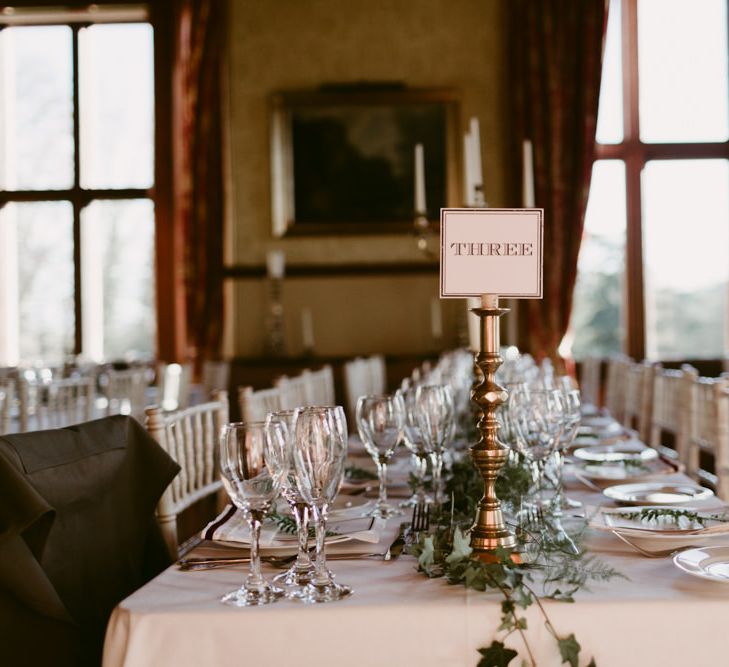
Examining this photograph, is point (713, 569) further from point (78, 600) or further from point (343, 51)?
point (343, 51)

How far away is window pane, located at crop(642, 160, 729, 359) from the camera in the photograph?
23.9 feet

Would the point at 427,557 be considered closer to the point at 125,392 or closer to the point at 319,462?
the point at 319,462

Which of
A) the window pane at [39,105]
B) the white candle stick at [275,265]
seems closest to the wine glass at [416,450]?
the white candle stick at [275,265]

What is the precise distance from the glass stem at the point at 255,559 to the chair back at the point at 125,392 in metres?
3.98

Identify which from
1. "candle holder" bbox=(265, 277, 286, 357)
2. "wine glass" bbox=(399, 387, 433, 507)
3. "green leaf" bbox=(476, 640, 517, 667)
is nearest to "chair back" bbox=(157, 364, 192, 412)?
"candle holder" bbox=(265, 277, 286, 357)

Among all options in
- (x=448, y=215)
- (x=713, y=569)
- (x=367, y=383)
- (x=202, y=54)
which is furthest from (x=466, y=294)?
(x=202, y=54)

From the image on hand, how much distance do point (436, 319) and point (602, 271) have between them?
143cm

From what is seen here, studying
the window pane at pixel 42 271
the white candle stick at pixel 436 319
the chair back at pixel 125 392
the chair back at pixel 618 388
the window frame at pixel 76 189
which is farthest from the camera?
the window pane at pixel 42 271

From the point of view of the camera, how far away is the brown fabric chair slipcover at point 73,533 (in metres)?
1.18

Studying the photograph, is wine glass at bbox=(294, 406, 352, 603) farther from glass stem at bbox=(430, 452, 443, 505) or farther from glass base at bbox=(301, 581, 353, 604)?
glass stem at bbox=(430, 452, 443, 505)

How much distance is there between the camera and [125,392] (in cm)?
539

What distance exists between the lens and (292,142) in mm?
7055

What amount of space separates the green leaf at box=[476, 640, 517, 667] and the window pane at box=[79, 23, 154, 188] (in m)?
6.93

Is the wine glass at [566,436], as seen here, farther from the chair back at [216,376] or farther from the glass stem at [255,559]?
the chair back at [216,376]
